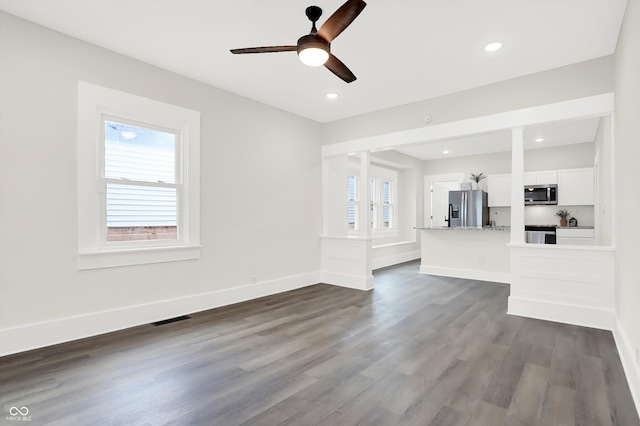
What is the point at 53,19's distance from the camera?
9.40 feet

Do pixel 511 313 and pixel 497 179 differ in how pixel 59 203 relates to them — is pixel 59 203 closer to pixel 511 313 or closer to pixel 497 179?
pixel 511 313

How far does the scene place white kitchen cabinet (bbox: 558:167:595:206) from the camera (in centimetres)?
686

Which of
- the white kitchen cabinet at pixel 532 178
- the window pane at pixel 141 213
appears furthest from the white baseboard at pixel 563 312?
the white kitchen cabinet at pixel 532 178

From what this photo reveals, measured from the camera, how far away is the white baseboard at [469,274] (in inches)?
232

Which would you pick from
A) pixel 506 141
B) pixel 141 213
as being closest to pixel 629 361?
pixel 141 213

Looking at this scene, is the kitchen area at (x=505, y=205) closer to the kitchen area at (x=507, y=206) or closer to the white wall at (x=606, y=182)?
the kitchen area at (x=507, y=206)

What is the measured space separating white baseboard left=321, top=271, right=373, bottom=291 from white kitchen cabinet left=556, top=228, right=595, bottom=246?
→ 467cm

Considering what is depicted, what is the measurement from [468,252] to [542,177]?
2849mm

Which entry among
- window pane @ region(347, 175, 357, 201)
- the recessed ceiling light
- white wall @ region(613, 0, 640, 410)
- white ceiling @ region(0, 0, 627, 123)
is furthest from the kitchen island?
the recessed ceiling light

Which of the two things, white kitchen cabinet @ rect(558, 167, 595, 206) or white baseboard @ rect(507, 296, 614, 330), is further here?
white kitchen cabinet @ rect(558, 167, 595, 206)

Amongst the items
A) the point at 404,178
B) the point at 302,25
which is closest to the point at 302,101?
the point at 302,25

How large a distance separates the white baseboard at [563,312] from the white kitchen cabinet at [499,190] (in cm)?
452

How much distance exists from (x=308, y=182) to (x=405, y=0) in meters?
3.39

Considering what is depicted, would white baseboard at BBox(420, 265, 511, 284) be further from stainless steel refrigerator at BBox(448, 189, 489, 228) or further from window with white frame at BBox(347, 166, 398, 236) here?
stainless steel refrigerator at BBox(448, 189, 489, 228)
